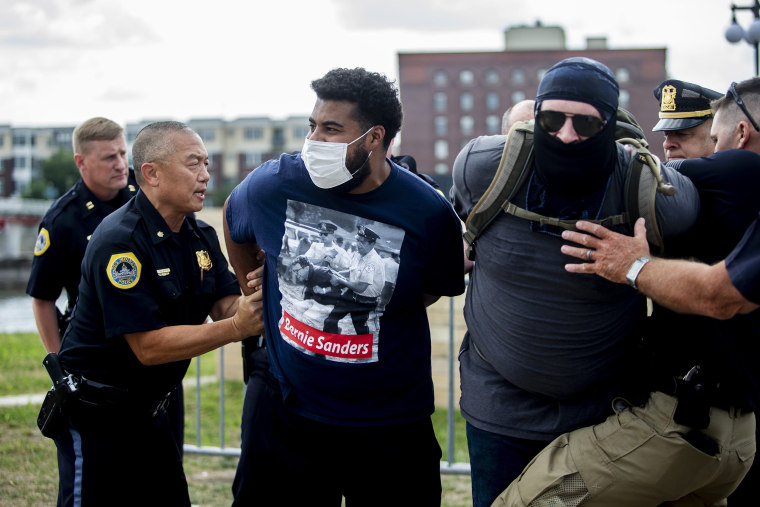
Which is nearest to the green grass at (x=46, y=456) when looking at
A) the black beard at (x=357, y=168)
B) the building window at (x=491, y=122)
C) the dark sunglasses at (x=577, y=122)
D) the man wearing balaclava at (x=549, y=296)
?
the man wearing balaclava at (x=549, y=296)

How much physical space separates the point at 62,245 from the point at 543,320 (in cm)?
323

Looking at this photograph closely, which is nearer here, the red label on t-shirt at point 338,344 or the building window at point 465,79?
the red label on t-shirt at point 338,344

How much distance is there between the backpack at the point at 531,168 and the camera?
2.48 metres

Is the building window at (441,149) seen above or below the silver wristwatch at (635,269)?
below

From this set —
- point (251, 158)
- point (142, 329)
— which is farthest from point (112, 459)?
point (251, 158)

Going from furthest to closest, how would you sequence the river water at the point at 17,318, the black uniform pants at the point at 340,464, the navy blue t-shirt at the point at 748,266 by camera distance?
the river water at the point at 17,318, the black uniform pants at the point at 340,464, the navy blue t-shirt at the point at 748,266

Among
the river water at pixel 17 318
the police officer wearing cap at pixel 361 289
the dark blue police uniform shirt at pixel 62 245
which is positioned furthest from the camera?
the river water at pixel 17 318

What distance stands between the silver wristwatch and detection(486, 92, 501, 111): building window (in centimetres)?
7885

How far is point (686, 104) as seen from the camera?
3666 mm

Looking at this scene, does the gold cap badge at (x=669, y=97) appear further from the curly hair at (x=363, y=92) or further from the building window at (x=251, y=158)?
the building window at (x=251, y=158)

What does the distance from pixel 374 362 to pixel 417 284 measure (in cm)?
36

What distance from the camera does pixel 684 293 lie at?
2334 mm

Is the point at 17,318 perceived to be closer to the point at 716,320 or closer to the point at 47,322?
the point at 47,322

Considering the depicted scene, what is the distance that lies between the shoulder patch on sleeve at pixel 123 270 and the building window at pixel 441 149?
77805mm
